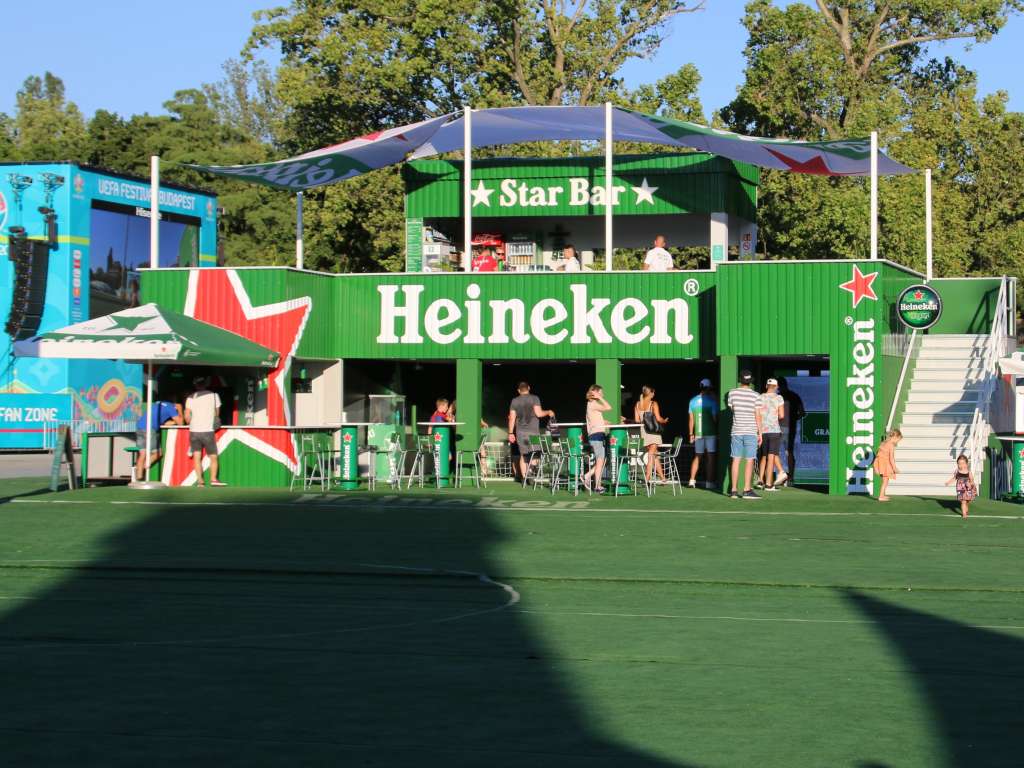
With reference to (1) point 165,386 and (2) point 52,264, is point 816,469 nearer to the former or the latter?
(1) point 165,386

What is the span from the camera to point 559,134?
27516 millimetres

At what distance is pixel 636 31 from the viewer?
43906 mm

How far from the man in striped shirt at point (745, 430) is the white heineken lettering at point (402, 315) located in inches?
246

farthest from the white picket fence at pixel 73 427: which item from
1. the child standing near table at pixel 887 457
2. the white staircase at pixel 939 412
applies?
the child standing near table at pixel 887 457

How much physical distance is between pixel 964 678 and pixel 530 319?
1679 cm

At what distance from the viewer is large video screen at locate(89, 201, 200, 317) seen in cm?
3381

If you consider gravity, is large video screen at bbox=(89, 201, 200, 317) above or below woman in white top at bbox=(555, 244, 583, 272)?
above

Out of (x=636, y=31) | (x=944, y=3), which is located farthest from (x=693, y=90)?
(x=944, y=3)

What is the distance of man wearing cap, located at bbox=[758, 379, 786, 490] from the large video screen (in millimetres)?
17065

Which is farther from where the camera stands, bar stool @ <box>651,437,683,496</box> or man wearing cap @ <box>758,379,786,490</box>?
man wearing cap @ <box>758,379,786,490</box>

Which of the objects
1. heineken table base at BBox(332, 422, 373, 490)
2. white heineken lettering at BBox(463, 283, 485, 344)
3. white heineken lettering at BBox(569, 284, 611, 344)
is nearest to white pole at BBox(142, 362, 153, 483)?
heineken table base at BBox(332, 422, 373, 490)

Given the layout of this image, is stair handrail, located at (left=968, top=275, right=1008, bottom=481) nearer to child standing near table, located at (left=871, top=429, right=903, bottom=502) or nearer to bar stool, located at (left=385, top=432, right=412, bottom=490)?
child standing near table, located at (left=871, top=429, right=903, bottom=502)

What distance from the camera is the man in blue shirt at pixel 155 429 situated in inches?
902

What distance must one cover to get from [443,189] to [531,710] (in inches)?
817
